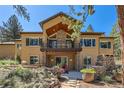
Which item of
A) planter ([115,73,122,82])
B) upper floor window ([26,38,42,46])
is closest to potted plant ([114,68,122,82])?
planter ([115,73,122,82])

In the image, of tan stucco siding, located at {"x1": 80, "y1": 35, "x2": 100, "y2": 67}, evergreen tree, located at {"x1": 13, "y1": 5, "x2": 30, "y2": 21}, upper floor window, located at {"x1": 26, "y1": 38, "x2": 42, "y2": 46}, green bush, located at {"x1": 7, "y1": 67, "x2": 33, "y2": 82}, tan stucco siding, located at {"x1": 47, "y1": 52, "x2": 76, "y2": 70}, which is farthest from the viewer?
upper floor window, located at {"x1": 26, "y1": 38, "x2": 42, "y2": 46}

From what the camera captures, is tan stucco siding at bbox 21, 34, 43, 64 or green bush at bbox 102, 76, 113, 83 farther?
tan stucco siding at bbox 21, 34, 43, 64

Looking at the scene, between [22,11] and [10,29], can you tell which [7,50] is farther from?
[22,11]

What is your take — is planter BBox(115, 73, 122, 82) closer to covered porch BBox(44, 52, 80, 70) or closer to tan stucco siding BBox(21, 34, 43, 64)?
covered porch BBox(44, 52, 80, 70)

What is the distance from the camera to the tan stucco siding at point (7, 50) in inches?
600

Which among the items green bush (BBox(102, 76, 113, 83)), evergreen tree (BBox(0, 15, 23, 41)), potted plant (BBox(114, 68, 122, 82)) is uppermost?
evergreen tree (BBox(0, 15, 23, 41))

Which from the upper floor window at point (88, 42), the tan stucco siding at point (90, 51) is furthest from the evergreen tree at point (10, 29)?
the tan stucco siding at point (90, 51)

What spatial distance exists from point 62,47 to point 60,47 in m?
0.11

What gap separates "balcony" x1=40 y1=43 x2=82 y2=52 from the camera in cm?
1417

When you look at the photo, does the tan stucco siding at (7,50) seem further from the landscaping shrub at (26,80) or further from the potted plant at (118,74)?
the landscaping shrub at (26,80)

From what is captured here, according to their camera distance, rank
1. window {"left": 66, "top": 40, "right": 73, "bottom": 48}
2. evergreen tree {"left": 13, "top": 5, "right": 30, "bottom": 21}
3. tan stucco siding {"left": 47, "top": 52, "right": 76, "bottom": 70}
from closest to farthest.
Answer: evergreen tree {"left": 13, "top": 5, "right": 30, "bottom": 21}, tan stucco siding {"left": 47, "top": 52, "right": 76, "bottom": 70}, window {"left": 66, "top": 40, "right": 73, "bottom": 48}

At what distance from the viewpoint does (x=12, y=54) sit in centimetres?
1555

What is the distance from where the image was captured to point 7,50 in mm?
15367

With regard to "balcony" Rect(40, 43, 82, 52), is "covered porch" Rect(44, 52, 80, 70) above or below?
below
